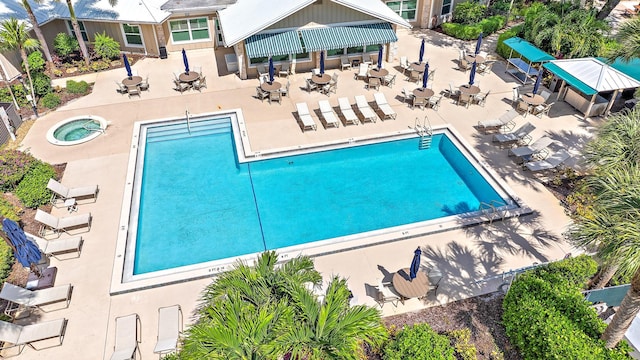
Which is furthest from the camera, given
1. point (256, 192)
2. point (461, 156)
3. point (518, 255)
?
point (461, 156)

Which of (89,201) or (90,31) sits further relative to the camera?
(90,31)

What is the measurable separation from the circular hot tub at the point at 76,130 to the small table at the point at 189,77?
16.4ft

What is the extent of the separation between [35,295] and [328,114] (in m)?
14.7

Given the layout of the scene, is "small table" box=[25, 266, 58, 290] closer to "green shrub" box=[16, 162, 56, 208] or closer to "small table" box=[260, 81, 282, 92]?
"green shrub" box=[16, 162, 56, 208]

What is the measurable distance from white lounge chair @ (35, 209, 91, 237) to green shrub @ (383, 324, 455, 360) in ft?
40.1

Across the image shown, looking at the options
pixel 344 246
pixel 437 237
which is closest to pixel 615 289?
pixel 437 237

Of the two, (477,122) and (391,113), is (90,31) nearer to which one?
(391,113)

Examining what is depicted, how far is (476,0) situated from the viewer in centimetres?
3381

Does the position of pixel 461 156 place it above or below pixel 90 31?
below

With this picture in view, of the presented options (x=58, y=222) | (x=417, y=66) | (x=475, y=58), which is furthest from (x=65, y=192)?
(x=475, y=58)

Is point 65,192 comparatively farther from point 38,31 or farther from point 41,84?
point 38,31

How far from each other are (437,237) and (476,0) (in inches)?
992

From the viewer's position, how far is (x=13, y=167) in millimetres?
18438

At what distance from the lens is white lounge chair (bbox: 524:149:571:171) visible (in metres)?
18.8
